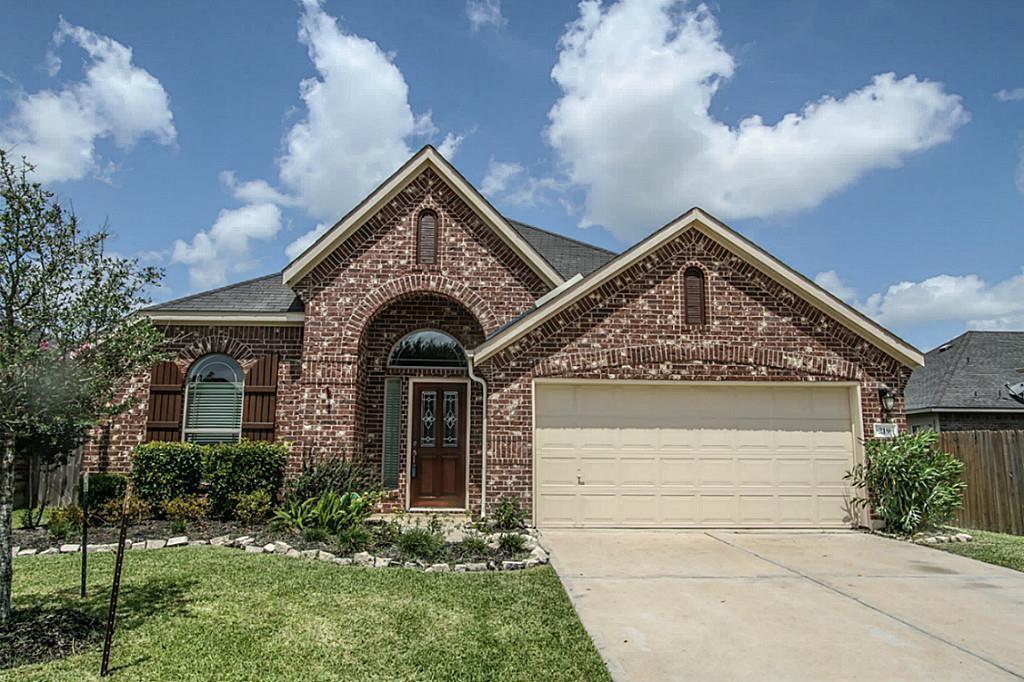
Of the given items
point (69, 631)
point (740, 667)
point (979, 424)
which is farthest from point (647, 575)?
point (979, 424)

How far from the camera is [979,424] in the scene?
676 inches

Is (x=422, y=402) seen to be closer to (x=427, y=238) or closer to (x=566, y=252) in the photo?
(x=427, y=238)

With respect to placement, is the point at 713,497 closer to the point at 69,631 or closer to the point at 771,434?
the point at 771,434

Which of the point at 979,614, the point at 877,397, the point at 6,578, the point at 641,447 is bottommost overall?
the point at 979,614

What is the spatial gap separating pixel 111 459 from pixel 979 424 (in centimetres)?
2024

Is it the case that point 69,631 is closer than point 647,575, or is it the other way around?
point 69,631

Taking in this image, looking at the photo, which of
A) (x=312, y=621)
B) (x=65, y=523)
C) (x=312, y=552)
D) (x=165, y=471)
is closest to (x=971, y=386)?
(x=312, y=552)

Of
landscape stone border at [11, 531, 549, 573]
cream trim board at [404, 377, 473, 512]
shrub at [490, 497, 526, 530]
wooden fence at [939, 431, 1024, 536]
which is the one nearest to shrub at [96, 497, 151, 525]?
landscape stone border at [11, 531, 549, 573]

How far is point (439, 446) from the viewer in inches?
499

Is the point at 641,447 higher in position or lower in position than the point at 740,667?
higher

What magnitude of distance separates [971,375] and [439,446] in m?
15.2

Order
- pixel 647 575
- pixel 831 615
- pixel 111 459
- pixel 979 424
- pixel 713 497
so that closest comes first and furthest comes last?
pixel 831 615, pixel 647 575, pixel 713 497, pixel 111 459, pixel 979 424

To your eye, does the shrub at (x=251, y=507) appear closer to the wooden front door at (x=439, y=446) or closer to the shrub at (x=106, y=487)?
the shrub at (x=106, y=487)

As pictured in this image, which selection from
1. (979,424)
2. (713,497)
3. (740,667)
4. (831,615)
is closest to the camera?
(740,667)
